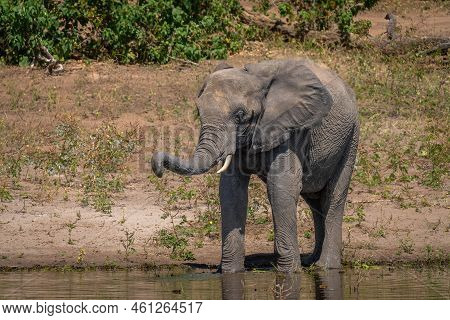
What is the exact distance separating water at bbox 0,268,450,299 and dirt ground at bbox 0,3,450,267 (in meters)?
0.65

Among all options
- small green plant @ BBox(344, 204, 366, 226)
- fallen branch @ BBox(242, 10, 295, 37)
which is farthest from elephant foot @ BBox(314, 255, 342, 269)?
fallen branch @ BBox(242, 10, 295, 37)

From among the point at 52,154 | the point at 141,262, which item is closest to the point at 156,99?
the point at 52,154

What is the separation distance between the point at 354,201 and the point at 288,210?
10.1ft

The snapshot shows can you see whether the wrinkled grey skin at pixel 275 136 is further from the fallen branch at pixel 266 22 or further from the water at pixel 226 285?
the fallen branch at pixel 266 22

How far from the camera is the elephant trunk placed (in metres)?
9.74

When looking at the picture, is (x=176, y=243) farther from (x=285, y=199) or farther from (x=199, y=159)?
(x=199, y=159)

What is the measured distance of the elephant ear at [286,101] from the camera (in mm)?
10789

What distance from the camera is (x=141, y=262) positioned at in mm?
12070

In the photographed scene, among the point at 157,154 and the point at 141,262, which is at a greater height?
the point at 157,154

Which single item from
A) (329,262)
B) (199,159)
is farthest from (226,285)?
(329,262)

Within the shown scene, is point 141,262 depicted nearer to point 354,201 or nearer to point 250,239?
point 250,239

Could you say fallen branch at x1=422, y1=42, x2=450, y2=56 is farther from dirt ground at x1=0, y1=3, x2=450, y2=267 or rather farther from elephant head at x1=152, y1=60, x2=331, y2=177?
elephant head at x1=152, y1=60, x2=331, y2=177

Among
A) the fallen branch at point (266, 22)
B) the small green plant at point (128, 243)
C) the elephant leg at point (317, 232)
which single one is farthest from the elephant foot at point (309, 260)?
the fallen branch at point (266, 22)
